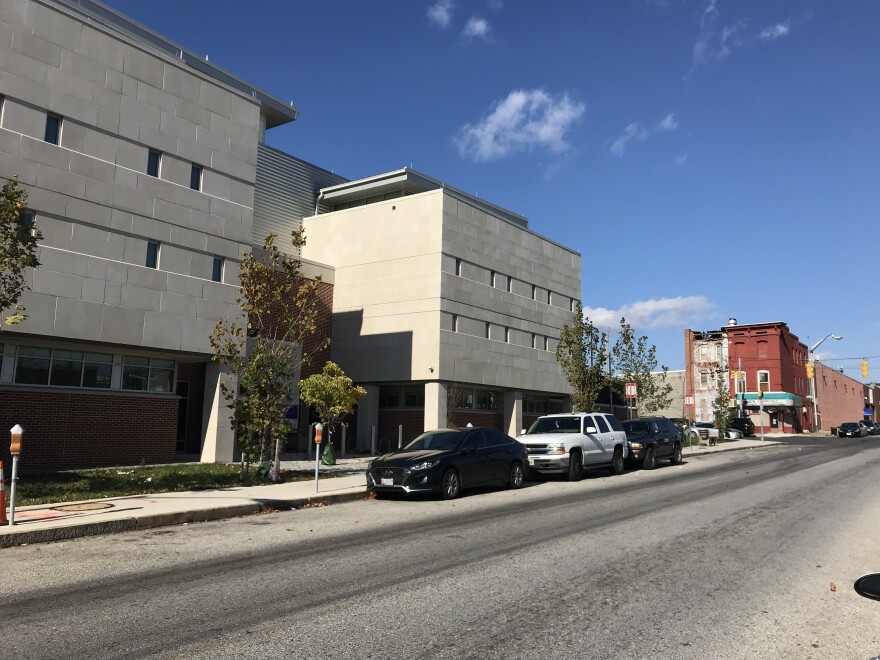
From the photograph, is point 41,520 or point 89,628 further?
point 41,520

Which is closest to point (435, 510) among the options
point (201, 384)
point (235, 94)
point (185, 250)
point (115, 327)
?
point (115, 327)

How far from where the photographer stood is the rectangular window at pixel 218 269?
2325cm

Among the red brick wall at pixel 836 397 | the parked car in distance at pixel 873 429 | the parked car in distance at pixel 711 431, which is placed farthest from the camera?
the red brick wall at pixel 836 397

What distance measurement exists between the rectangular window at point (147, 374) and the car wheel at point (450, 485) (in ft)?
38.4

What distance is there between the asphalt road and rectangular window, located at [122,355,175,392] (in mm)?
11578

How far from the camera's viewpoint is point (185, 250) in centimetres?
2231

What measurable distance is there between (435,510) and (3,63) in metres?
16.6

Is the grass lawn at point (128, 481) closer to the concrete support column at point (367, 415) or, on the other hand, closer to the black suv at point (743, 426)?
the concrete support column at point (367, 415)

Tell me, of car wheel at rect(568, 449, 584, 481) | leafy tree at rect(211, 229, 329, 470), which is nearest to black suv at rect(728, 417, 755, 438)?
car wheel at rect(568, 449, 584, 481)

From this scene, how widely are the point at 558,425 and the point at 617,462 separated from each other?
2.78m

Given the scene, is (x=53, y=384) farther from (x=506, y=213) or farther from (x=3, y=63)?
(x=506, y=213)

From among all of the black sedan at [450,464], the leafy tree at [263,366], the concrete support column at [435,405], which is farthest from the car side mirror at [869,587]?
the concrete support column at [435,405]

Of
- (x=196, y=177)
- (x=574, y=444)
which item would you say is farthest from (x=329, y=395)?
(x=196, y=177)

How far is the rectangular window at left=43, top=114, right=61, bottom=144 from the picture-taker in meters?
19.3
